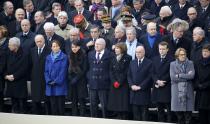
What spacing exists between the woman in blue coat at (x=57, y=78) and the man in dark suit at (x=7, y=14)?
3.27 feet

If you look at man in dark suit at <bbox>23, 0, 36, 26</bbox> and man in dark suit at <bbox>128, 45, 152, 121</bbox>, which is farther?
man in dark suit at <bbox>23, 0, 36, 26</bbox>

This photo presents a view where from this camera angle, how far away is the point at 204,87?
8.59 metres

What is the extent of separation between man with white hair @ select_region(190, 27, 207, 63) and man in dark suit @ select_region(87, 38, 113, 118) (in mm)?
1420

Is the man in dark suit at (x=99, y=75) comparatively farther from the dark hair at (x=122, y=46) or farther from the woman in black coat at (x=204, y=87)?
the woman in black coat at (x=204, y=87)

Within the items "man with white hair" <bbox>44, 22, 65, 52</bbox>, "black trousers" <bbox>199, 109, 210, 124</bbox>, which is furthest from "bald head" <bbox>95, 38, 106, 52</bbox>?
"black trousers" <bbox>199, 109, 210, 124</bbox>

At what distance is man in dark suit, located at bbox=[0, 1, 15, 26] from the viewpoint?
1014cm

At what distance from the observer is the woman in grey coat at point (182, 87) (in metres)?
8.73

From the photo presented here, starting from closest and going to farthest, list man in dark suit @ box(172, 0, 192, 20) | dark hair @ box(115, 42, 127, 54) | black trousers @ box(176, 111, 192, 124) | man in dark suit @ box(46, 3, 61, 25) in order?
black trousers @ box(176, 111, 192, 124) < man in dark suit @ box(172, 0, 192, 20) < dark hair @ box(115, 42, 127, 54) < man in dark suit @ box(46, 3, 61, 25)

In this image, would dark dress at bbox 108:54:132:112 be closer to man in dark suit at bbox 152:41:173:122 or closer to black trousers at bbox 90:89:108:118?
black trousers at bbox 90:89:108:118

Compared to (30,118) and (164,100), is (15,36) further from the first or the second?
(164,100)

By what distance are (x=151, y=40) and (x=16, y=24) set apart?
2.50 metres

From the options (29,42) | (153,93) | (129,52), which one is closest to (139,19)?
(129,52)

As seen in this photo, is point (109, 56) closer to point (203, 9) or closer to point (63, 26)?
point (63, 26)

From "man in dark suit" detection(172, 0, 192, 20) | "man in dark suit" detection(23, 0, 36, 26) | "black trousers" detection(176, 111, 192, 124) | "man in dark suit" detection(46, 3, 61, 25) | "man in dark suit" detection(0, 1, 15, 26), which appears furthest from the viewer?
"man in dark suit" detection(0, 1, 15, 26)
